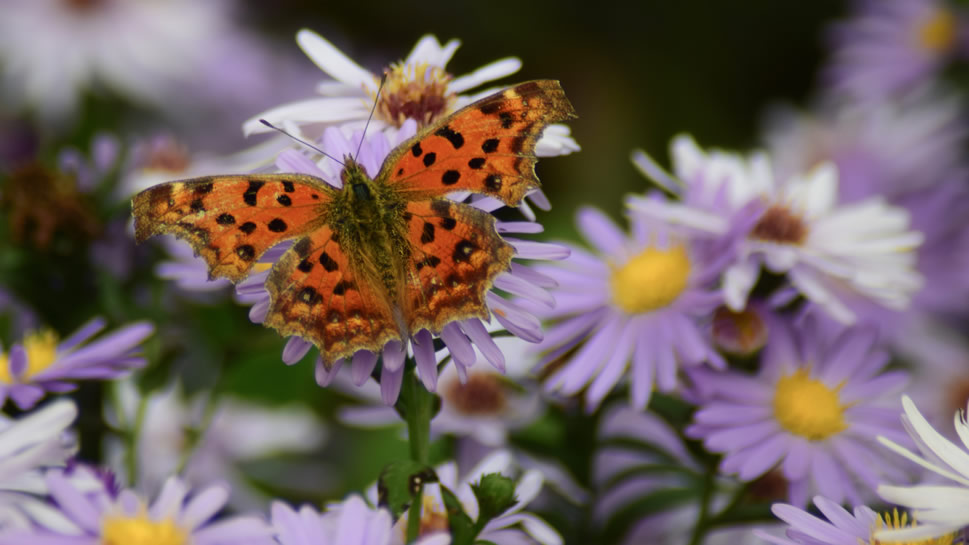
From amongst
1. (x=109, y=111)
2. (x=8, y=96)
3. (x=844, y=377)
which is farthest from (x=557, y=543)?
(x=8, y=96)

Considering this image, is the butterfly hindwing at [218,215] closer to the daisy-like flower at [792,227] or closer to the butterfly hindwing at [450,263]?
the butterfly hindwing at [450,263]

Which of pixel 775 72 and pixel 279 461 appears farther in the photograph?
pixel 775 72

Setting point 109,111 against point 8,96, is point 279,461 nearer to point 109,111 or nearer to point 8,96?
point 109,111

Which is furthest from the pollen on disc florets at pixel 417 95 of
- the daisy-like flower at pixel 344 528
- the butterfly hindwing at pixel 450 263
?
the daisy-like flower at pixel 344 528

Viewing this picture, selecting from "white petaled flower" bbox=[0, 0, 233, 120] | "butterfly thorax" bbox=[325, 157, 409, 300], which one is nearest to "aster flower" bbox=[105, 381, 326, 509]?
"butterfly thorax" bbox=[325, 157, 409, 300]

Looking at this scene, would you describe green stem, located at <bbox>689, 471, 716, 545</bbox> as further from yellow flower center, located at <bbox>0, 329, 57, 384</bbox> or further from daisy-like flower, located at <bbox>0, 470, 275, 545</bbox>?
yellow flower center, located at <bbox>0, 329, 57, 384</bbox>

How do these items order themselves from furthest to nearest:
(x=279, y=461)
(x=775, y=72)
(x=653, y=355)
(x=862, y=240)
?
(x=775, y=72), (x=279, y=461), (x=862, y=240), (x=653, y=355)
